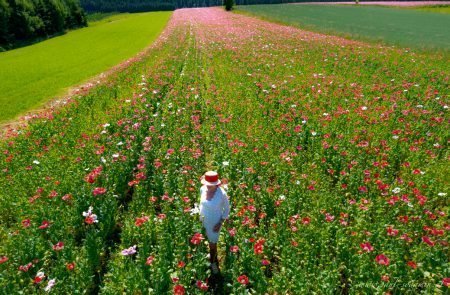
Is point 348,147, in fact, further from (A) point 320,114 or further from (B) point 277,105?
(B) point 277,105

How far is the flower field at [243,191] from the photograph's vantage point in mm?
4309

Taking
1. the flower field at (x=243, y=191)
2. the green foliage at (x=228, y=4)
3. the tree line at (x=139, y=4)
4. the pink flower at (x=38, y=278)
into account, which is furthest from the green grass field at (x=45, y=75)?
the tree line at (x=139, y=4)

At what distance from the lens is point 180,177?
22.4ft

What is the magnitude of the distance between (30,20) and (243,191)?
198 feet

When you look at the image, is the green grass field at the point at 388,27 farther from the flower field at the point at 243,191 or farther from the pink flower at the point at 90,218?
the pink flower at the point at 90,218

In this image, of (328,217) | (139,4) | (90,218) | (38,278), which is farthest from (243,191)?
(139,4)

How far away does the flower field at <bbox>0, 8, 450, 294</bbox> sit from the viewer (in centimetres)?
431

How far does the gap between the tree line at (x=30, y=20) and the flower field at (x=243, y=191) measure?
46.5 meters

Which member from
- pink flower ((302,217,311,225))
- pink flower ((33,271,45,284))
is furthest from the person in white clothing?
pink flower ((33,271,45,284))

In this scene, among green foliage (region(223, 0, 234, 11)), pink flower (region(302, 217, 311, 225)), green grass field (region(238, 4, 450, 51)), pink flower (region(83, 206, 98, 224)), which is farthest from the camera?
green foliage (region(223, 0, 234, 11))

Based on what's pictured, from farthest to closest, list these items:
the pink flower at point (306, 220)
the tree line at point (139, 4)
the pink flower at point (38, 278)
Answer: the tree line at point (139, 4) < the pink flower at point (306, 220) < the pink flower at point (38, 278)

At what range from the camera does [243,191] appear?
254 inches

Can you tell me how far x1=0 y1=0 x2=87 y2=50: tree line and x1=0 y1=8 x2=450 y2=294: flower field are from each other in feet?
153

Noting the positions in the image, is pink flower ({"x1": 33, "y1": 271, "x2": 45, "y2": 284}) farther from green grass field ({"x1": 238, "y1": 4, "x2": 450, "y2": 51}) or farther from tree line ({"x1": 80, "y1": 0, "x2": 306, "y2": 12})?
tree line ({"x1": 80, "y1": 0, "x2": 306, "y2": 12})
